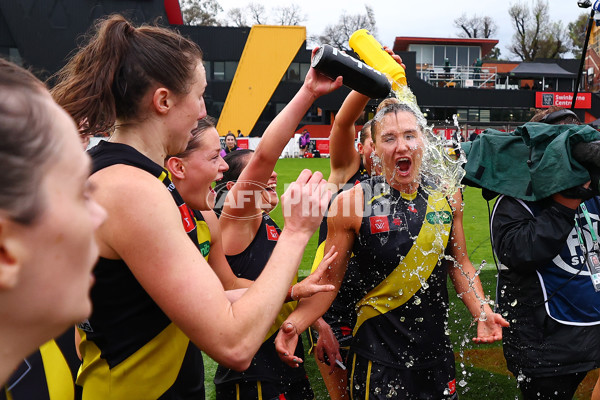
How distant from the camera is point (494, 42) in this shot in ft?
149

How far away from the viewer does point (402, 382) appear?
2730mm

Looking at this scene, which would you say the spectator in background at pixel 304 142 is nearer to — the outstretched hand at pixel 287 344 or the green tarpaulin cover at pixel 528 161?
the green tarpaulin cover at pixel 528 161

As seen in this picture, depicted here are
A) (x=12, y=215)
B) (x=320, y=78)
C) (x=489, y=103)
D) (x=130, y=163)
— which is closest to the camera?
(x=12, y=215)

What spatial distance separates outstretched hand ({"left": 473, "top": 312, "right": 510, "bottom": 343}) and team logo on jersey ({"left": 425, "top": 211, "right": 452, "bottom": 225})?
0.56 m

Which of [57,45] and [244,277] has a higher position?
[57,45]

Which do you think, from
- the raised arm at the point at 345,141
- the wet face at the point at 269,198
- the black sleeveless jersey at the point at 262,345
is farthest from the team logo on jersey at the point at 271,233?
the raised arm at the point at 345,141

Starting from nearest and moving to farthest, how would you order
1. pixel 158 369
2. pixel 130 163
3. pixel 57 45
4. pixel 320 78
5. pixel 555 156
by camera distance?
1. pixel 130 163
2. pixel 158 369
3. pixel 320 78
4. pixel 555 156
5. pixel 57 45

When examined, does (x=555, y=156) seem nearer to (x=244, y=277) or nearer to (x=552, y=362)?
(x=552, y=362)

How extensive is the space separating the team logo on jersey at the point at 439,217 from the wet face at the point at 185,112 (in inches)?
62.4

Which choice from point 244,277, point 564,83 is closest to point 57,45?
point 244,277

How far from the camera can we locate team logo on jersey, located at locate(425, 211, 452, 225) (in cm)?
290

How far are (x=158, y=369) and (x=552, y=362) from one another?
2.22 m

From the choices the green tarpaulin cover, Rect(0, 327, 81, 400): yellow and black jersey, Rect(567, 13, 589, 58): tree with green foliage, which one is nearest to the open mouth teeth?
the green tarpaulin cover

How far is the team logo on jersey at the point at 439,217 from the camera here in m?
2.90
